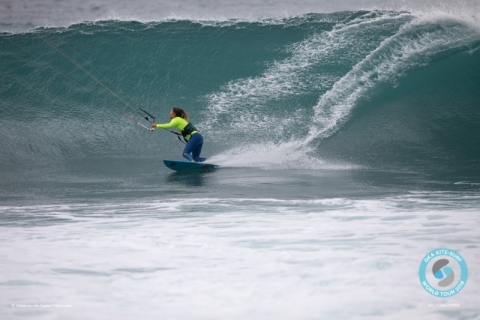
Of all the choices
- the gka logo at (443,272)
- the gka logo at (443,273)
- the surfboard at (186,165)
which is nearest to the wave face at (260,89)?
the surfboard at (186,165)

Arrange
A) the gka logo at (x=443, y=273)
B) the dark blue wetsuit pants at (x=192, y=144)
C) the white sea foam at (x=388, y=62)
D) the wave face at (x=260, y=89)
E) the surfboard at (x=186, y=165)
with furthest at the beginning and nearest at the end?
the white sea foam at (x=388, y=62), the wave face at (x=260, y=89), the dark blue wetsuit pants at (x=192, y=144), the surfboard at (x=186, y=165), the gka logo at (x=443, y=273)

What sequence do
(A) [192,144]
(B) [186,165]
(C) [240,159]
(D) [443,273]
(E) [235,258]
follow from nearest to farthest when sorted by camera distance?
(D) [443,273] < (E) [235,258] < (B) [186,165] < (A) [192,144] < (C) [240,159]

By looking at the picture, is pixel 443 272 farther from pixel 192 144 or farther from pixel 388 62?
pixel 388 62

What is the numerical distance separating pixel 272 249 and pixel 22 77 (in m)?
10.3

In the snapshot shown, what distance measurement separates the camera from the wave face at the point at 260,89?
33.0 feet

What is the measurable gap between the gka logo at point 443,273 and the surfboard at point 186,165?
489 cm

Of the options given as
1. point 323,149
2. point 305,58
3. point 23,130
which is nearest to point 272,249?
point 323,149

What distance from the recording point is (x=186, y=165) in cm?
865

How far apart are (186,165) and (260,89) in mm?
3948

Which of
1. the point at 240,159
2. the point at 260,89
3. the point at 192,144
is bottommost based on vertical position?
the point at 192,144

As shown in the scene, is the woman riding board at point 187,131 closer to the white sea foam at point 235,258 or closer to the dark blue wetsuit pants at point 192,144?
the dark blue wetsuit pants at point 192,144

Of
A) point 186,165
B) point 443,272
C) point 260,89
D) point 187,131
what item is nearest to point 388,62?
point 260,89

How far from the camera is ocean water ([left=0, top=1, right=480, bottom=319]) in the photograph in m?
3.67

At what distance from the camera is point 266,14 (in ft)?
47.1
